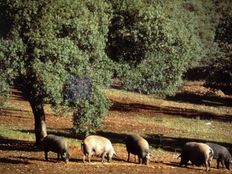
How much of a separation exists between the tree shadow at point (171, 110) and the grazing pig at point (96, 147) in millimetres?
26967

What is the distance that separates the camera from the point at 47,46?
2622cm

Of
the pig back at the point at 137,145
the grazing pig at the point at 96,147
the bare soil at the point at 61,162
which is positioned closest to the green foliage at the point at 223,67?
the bare soil at the point at 61,162

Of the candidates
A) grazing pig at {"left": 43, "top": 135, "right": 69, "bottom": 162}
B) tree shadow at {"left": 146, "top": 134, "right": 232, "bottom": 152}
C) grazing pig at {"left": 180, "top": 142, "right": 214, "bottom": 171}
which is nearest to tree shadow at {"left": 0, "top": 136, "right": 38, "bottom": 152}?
grazing pig at {"left": 43, "top": 135, "right": 69, "bottom": 162}

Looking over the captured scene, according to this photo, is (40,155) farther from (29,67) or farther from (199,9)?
(199,9)

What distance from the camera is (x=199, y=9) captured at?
12444 cm

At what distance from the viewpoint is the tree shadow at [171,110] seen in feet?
182

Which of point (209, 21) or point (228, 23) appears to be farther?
point (209, 21)

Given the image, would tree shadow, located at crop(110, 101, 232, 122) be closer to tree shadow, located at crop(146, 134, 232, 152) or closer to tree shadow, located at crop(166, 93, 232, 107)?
tree shadow, located at crop(166, 93, 232, 107)

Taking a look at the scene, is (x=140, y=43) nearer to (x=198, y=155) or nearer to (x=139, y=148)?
(x=139, y=148)

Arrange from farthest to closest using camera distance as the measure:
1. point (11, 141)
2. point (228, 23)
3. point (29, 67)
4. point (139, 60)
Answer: point (228, 23) < point (139, 60) < point (11, 141) < point (29, 67)

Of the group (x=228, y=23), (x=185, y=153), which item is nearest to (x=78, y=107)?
(x=185, y=153)

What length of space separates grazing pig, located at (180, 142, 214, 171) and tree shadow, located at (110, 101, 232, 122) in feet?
85.6

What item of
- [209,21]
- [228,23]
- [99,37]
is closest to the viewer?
[99,37]

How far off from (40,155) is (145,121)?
21634 mm
